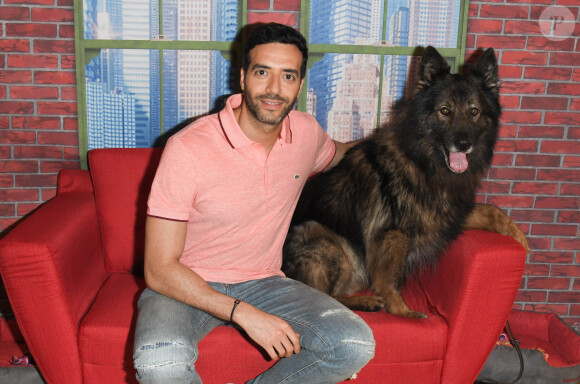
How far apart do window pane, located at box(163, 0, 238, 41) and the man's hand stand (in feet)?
5.55

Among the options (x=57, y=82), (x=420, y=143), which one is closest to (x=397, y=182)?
(x=420, y=143)

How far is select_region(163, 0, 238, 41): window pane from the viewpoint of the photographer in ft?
9.40

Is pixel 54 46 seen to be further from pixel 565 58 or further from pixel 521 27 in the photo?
pixel 565 58

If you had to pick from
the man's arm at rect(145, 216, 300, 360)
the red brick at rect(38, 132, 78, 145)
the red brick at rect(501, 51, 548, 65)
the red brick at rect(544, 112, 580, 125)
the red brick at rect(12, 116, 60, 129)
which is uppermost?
the red brick at rect(501, 51, 548, 65)

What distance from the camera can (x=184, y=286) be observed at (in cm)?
182

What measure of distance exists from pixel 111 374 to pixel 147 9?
1.87 meters

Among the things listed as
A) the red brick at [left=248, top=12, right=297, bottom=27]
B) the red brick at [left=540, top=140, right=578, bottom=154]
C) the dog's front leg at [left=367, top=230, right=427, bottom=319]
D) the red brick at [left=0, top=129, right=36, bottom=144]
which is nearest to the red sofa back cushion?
the red brick at [left=0, top=129, right=36, bottom=144]

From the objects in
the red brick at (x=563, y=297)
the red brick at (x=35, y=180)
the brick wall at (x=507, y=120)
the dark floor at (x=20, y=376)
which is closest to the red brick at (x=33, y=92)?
the brick wall at (x=507, y=120)

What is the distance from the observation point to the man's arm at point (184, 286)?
1772mm

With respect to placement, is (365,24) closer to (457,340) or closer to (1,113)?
(457,340)

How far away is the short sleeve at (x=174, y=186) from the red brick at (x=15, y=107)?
4.61 ft

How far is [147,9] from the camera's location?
2855 millimetres

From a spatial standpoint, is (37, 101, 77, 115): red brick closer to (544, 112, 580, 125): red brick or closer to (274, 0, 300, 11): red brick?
(274, 0, 300, 11): red brick

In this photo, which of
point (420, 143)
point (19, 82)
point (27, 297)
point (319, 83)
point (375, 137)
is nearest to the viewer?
point (27, 297)
